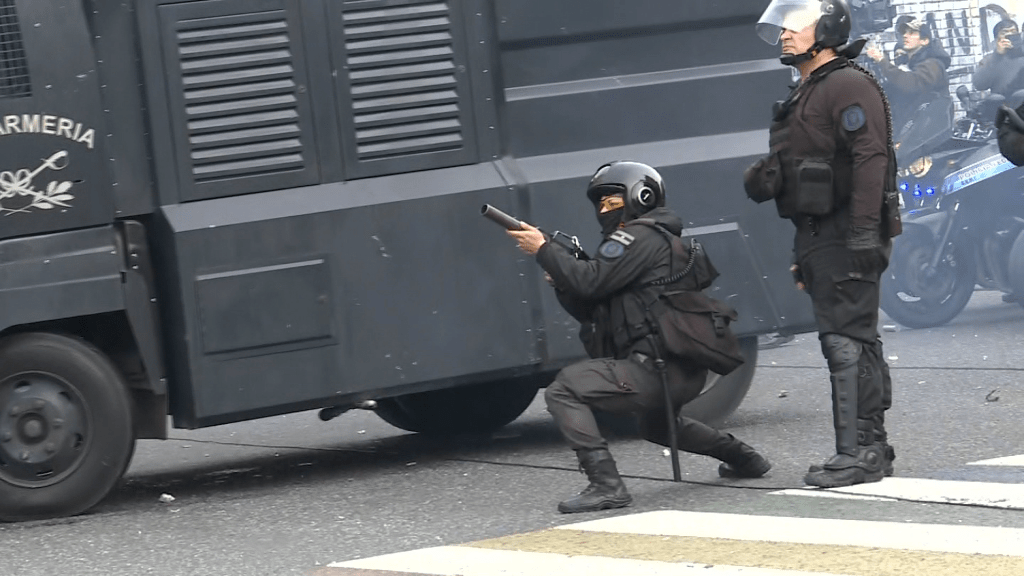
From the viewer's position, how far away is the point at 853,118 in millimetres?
6723

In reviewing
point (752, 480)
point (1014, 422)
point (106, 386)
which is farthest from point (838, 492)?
point (106, 386)

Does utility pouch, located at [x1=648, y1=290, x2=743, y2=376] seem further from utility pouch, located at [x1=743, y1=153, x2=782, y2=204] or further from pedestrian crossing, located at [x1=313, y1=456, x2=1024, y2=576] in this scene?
pedestrian crossing, located at [x1=313, y1=456, x2=1024, y2=576]

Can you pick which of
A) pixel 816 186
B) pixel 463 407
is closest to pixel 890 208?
pixel 816 186

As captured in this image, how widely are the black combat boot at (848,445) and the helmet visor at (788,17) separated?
129 cm

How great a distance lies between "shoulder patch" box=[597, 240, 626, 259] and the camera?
6.88 metres

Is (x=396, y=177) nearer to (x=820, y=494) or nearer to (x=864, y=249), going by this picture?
(x=864, y=249)

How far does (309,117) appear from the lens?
7.89 meters

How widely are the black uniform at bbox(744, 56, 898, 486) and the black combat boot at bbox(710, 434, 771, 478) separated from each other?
376 millimetres

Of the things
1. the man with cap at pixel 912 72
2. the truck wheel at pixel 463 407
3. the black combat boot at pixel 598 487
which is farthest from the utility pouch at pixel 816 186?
the man with cap at pixel 912 72

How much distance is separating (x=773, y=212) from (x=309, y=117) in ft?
7.41

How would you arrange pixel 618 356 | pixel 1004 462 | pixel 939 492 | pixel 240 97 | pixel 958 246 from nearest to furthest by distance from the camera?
pixel 939 492
pixel 618 356
pixel 1004 462
pixel 240 97
pixel 958 246

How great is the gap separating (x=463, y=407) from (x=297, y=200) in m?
1.97

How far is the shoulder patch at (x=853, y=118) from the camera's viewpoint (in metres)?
6.71

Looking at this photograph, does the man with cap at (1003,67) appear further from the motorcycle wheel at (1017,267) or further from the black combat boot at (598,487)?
the black combat boot at (598,487)
